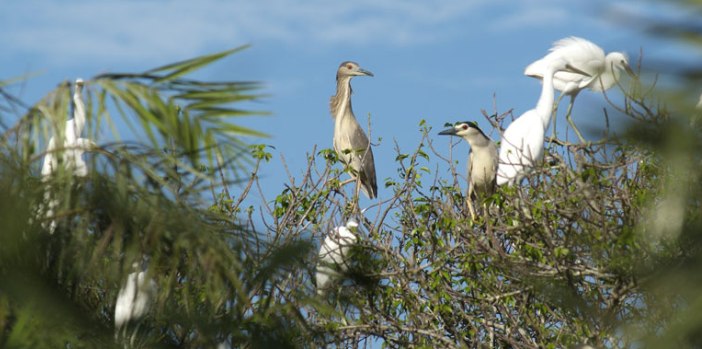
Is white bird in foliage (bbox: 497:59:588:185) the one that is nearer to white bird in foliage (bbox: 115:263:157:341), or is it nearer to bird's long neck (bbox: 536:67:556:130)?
bird's long neck (bbox: 536:67:556:130)

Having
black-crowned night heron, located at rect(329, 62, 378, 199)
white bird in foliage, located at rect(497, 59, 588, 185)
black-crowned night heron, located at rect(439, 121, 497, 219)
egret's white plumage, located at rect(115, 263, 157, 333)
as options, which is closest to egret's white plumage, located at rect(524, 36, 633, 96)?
white bird in foliage, located at rect(497, 59, 588, 185)

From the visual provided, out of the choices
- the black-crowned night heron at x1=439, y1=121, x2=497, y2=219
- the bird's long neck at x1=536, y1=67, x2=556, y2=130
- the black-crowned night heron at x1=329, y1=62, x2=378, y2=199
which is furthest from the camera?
the black-crowned night heron at x1=329, y1=62, x2=378, y2=199

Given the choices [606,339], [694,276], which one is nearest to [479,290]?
[606,339]

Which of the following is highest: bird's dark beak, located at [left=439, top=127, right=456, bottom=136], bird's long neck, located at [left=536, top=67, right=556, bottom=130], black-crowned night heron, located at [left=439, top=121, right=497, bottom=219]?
bird's long neck, located at [left=536, top=67, right=556, bottom=130]

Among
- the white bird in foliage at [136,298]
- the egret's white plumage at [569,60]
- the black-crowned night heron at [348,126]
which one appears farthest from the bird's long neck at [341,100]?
the white bird in foliage at [136,298]

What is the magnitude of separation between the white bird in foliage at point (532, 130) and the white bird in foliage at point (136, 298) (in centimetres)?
296

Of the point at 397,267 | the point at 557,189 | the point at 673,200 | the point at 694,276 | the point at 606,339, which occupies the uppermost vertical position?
the point at 673,200

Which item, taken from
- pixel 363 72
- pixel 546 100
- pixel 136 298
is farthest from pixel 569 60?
pixel 136 298

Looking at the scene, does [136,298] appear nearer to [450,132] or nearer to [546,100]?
[546,100]

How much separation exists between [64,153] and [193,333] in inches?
47.5

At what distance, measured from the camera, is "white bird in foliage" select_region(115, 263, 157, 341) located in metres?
2.78

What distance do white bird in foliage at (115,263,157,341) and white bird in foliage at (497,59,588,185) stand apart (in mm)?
2960

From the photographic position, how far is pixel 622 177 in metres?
5.46

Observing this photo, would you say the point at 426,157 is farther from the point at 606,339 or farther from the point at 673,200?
the point at 673,200
